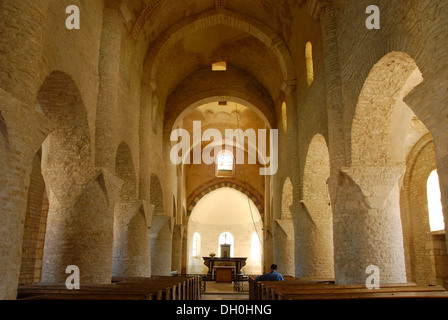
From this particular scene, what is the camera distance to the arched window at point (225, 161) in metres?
30.8

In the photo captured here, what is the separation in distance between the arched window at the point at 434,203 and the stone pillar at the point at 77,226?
1198 cm

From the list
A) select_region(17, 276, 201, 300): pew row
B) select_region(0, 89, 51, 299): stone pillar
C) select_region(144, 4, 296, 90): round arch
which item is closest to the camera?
select_region(0, 89, 51, 299): stone pillar

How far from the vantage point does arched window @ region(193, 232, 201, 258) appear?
32.7 metres

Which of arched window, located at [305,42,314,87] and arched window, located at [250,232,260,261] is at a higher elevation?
arched window, located at [305,42,314,87]

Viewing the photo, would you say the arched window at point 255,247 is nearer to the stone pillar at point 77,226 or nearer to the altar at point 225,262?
the altar at point 225,262

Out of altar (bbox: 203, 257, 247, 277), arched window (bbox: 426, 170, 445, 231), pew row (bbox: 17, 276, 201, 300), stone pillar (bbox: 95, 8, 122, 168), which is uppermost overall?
stone pillar (bbox: 95, 8, 122, 168)

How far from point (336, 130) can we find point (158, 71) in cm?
961

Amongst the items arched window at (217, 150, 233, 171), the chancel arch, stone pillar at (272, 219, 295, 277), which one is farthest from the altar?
stone pillar at (272, 219, 295, 277)

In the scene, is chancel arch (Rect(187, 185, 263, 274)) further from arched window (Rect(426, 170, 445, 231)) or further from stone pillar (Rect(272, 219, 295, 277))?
arched window (Rect(426, 170, 445, 231))

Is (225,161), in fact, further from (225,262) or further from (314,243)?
(314,243)

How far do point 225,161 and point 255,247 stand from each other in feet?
25.5

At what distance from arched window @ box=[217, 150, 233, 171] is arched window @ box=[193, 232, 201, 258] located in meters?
6.24

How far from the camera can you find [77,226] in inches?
350

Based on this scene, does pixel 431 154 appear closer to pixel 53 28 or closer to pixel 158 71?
pixel 158 71
